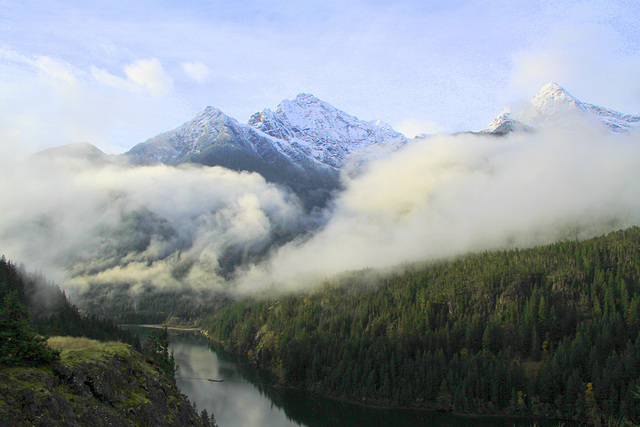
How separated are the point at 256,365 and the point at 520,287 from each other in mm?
120974

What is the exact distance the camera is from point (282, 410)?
424 ft

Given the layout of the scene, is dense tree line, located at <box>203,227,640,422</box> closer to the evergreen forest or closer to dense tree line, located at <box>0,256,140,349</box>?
dense tree line, located at <box>0,256,140,349</box>


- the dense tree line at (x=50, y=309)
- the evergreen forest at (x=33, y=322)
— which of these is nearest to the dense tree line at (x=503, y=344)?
the dense tree line at (x=50, y=309)

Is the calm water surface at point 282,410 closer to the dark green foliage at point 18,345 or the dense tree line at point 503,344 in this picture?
the dense tree line at point 503,344

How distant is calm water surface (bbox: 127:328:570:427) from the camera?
116062mm

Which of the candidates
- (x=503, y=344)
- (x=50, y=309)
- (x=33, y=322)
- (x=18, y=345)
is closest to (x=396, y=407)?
(x=503, y=344)

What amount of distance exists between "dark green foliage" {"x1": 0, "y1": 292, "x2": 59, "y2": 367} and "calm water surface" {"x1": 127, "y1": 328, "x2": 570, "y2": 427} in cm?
8930

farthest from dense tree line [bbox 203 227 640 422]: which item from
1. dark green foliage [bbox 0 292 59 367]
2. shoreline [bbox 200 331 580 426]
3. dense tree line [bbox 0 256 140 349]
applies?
dark green foliage [bbox 0 292 59 367]

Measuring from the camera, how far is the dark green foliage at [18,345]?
30.3m

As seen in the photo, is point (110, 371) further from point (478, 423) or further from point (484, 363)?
point (484, 363)

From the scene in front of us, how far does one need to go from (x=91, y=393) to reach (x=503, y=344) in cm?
14881

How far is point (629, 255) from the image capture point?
18062cm

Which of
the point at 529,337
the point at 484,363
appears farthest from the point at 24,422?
the point at 529,337

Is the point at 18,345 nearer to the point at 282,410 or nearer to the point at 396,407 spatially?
the point at 282,410
